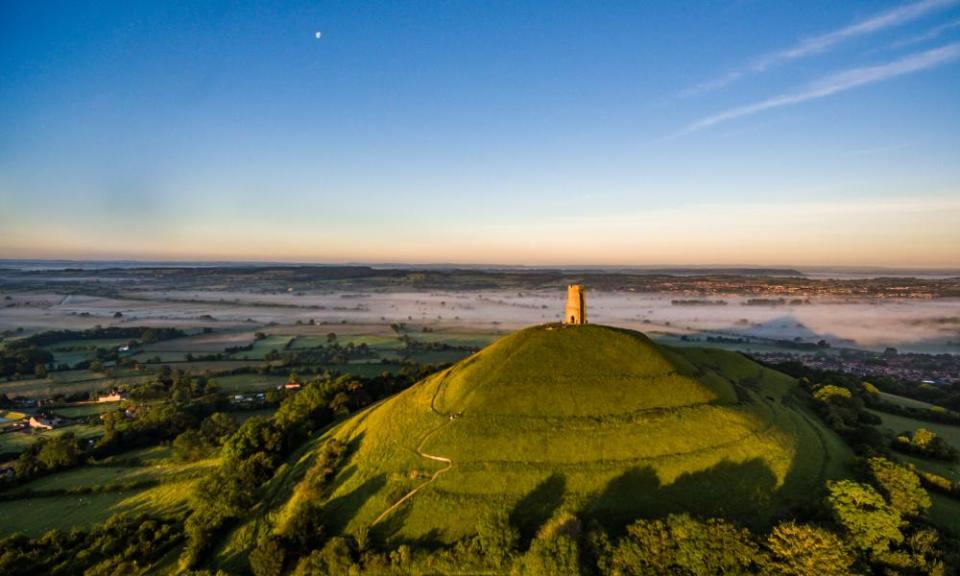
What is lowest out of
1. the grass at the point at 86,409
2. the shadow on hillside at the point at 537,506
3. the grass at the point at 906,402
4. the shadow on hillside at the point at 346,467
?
the grass at the point at 86,409

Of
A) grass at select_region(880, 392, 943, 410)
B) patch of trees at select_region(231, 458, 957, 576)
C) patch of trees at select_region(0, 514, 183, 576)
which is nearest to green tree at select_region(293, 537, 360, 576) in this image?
patch of trees at select_region(231, 458, 957, 576)

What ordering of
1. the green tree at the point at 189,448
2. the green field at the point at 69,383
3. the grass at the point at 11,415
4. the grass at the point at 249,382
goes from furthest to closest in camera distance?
the grass at the point at 249,382, the green field at the point at 69,383, the grass at the point at 11,415, the green tree at the point at 189,448

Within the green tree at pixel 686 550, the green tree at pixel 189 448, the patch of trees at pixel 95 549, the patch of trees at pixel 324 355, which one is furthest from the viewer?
the patch of trees at pixel 324 355

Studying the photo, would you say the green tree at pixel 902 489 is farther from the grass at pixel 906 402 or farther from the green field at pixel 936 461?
the grass at pixel 906 402

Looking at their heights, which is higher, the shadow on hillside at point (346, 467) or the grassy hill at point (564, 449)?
the grassy hill at point (564, 449)

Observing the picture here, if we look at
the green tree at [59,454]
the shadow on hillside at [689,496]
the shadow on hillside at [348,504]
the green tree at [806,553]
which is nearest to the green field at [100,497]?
the green tree at [59,454]

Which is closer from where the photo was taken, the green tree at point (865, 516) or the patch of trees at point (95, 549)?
the green tree at point (865, 516)
